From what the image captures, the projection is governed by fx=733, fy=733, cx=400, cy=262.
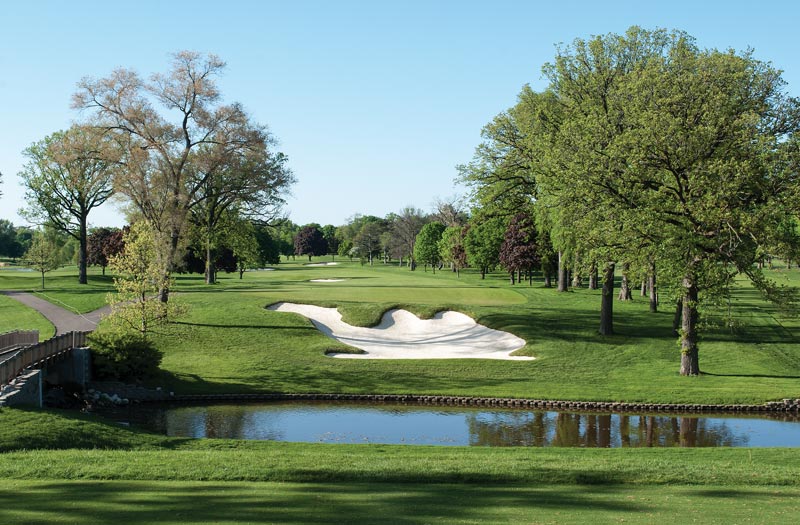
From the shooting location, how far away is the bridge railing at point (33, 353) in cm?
2348

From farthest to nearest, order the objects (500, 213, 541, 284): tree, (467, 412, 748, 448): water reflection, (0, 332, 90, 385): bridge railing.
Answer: (500, 213, 541, 284): tree
(467, 412, 748, 448): water reflection
(0, 332, 90, 385): bridge railing

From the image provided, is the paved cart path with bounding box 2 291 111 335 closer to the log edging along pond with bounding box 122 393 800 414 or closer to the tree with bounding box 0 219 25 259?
the log edging along pond with bounding box 122 393 800 414

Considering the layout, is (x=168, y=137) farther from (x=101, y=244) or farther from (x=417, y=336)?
(x=101, y=244)

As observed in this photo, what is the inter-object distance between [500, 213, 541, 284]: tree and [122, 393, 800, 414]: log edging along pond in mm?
40573

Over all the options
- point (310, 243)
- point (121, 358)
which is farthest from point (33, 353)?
point (310, 243)

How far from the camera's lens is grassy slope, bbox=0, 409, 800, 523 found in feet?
39.3

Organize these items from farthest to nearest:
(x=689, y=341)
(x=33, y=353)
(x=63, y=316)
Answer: (x=63, y=316)
(x=689, y=341)
(x=33, y=353)

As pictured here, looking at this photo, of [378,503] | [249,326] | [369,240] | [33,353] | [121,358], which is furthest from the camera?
[369,240]

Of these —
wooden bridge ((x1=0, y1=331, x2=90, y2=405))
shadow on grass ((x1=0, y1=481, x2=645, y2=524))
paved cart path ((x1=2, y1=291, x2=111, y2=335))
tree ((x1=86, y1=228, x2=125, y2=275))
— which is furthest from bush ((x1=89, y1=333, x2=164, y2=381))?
tree ((x1=86, y1=228, x2=125, y2=275))

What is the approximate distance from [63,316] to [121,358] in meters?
16.7

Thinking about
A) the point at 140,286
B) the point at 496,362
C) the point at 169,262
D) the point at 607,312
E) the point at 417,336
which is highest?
the point at 169,262

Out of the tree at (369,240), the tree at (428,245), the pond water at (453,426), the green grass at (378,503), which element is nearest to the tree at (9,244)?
the tree at (369,240)

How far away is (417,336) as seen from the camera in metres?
40.9

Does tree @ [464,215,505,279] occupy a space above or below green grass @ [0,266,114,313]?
above
